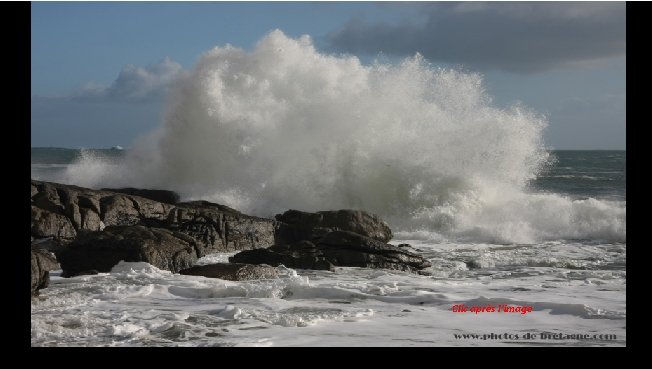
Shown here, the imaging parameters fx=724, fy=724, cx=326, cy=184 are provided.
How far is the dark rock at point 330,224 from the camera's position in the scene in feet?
41.1

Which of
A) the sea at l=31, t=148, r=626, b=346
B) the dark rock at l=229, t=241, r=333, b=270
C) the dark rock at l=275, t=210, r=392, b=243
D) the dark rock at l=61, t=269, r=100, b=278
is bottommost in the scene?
the sea at l=31, t=148, r=626, b=346

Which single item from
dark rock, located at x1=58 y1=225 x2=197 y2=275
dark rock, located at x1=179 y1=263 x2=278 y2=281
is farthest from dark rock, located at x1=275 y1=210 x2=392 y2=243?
dark rock, located at x1=179 y1=263 x2=278 y2=281

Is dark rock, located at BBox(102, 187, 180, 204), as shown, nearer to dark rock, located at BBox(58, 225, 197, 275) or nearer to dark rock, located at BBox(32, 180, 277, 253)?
dark rock, located at BBox(32, 180, 277, 253)

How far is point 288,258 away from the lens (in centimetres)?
1023

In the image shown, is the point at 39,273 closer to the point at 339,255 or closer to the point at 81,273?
the point at 81,273

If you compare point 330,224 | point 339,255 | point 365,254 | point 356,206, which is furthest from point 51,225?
point 356,206

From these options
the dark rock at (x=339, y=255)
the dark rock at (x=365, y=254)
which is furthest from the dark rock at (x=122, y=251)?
the dark rock at (x=365, y=254)

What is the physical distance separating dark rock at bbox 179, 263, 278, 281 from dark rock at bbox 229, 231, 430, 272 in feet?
3.13

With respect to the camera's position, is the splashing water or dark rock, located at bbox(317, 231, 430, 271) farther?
the splashing water

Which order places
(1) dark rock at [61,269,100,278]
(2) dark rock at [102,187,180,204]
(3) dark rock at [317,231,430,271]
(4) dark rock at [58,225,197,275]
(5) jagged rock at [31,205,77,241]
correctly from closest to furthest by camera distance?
(1) dark rock at [61,269,100,278]
(4) dark rock at [58,225,197,275]
(3) dark rock at [317,231,430,271]
(5) jagged rock at [31,205,77,241]
(2) dark rock at [102,187,180,204]

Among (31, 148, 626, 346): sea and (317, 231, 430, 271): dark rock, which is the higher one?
(317, 231, 430, 271): dark rock

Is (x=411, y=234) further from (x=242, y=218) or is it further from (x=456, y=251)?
(x=242, y=218)

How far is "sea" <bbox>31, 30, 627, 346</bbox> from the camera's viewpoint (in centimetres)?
692
